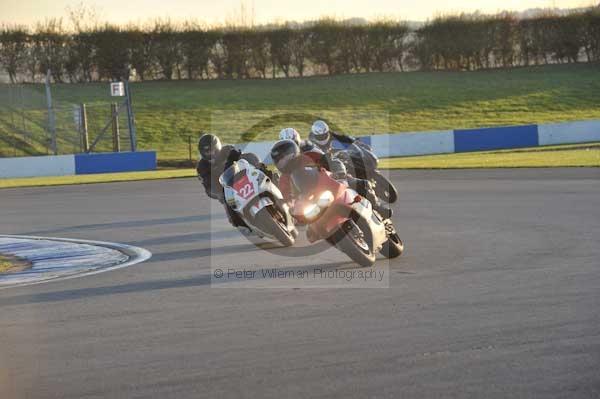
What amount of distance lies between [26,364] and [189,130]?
3825 cm

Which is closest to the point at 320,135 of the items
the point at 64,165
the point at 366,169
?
the point at 366,169

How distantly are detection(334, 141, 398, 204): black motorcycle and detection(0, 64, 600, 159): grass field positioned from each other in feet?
92.1

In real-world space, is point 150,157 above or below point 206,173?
below

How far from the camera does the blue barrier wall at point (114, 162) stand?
34.4 m

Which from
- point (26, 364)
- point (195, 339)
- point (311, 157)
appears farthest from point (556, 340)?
point (311, 157)

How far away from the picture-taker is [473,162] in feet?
97.3

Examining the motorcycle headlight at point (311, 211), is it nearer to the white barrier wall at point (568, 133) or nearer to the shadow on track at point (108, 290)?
the shadow on track at point (108, 290)

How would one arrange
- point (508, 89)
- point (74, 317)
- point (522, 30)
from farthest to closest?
point (522, 30) < point (508, 89) < point (74, 317)

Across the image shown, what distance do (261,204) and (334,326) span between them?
4.33 metres

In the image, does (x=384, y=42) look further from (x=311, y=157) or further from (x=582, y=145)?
(x=311, y=157)

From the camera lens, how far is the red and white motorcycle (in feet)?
34.9

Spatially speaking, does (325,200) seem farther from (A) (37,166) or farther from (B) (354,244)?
(A) (37,166)

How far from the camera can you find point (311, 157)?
36.2 ft

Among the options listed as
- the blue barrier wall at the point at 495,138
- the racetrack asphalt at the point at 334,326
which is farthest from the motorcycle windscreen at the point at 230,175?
the blue barrier wall at the point at 495,138
